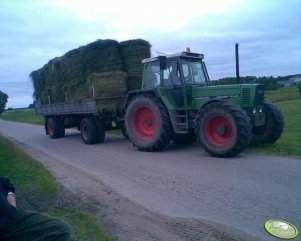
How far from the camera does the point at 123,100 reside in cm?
1226

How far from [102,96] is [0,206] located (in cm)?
973

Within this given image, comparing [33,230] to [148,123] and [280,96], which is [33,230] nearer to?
[148,123]

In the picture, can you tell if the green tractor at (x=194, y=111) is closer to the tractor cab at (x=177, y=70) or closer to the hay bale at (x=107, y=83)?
the tractor cab at (x=177, y=70)

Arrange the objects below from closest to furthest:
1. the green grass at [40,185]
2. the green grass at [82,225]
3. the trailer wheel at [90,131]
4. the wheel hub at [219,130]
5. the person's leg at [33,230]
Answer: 1. the person's leg at [33,230]
2. the green grass at [82,225]
3. the green grass at [40,185]
4. the wheel hub at [219,130]
5. the trailer wheel at [90,131]

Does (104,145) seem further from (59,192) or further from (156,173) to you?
(59,192)

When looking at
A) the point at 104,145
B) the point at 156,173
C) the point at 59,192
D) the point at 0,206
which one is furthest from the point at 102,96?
the point at 0,206

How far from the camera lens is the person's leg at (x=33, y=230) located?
8.10 feet

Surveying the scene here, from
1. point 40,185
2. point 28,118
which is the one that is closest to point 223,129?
point 40,185

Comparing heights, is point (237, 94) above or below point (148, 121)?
above

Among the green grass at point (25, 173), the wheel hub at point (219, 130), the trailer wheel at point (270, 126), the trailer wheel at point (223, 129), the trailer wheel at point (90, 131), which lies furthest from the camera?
the trailer wheel at point (90, 131)

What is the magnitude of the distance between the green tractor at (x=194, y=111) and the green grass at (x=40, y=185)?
3017mm

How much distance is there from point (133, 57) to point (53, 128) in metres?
5.00

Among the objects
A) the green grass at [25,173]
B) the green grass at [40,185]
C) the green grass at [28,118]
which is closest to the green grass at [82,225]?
the green grass at [40,185]

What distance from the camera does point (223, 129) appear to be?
27.6 feet
